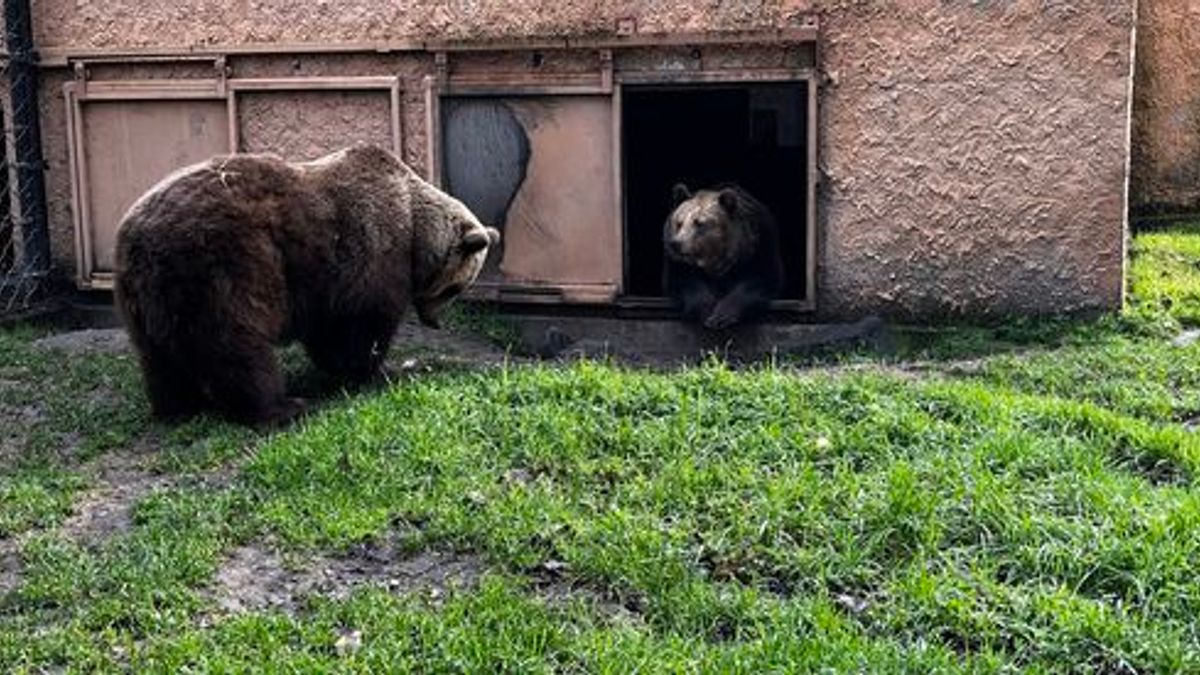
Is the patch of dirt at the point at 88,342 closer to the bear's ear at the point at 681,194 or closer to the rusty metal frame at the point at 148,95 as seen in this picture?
the rusty metal frame at the point at 148,95

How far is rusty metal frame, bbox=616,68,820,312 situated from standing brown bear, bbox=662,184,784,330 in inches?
12.5

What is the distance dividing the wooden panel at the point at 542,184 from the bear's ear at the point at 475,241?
1.23 meters

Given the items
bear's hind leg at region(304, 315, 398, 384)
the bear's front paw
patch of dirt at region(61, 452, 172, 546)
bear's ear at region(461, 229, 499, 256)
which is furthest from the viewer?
the bear's front paw

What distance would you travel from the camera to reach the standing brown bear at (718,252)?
9188 millimetres

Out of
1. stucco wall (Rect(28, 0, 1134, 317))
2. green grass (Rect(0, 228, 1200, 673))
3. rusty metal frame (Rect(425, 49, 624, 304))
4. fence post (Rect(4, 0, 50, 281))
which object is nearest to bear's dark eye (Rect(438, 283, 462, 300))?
rusty metal frame (Rect(425, 49, 624, 304))

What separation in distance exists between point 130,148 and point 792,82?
4448mm

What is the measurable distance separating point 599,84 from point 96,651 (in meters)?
5.54

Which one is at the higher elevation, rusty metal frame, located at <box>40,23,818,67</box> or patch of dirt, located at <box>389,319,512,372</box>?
rusty metal frame, located at <box>40,23,818,67</box>

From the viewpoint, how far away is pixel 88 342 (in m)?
8.99

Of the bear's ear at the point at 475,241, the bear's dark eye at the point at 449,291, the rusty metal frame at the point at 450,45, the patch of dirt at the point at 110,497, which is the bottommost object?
the patch of dirt at the point at 110,497

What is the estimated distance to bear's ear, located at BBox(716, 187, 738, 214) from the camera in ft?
31.1

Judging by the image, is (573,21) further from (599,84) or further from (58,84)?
(58,84)

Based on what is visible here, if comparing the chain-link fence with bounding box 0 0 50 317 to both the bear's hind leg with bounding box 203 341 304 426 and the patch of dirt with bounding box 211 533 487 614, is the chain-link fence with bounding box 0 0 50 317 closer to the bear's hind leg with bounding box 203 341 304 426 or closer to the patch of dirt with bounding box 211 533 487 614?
the bear's hind leg with bounding box 203 341 304 426

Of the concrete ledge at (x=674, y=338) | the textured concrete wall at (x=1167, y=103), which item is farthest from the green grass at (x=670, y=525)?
the textured concrete wall at (x=1167, y=103)
